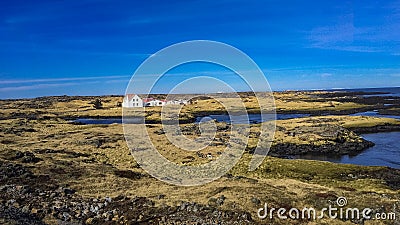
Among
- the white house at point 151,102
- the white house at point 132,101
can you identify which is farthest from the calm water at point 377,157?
the white house at point 151,102

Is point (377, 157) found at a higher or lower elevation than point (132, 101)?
lower

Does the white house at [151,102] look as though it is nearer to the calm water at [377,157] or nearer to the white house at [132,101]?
the white house at [132,101]

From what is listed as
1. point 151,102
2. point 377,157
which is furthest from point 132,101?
point 377,157

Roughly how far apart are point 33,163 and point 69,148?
1151 centimetres

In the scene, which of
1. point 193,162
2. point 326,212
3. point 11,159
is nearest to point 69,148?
point 11,159

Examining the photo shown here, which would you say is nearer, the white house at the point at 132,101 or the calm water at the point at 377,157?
the calm water at the point at 377,157

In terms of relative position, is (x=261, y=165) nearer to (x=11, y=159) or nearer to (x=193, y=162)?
(x=193, y=162)

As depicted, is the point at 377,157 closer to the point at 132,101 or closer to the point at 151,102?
the point at 132,101

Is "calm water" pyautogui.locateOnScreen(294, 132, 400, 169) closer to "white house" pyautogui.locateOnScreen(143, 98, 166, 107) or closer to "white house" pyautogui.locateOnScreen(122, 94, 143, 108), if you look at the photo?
"white house" pyautogui.locateOnScreen(122, 94, 143, 108)

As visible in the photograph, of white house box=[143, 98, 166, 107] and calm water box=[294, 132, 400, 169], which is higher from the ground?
white house box=[143, 98, 166, 107]

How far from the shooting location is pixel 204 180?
26984mm

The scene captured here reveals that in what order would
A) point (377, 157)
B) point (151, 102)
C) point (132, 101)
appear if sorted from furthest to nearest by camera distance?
1. point (151, 102)
2. point (132, 101)
3. point (377, 157)

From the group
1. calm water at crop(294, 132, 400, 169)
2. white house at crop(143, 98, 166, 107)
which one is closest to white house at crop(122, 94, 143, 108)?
white house at crop(143, 98, 166, 107)

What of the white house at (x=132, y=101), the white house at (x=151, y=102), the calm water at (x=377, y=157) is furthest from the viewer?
the white house at (x=151, y=102)
